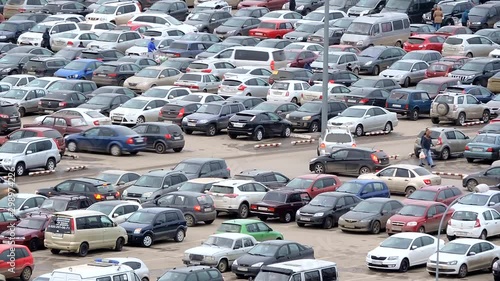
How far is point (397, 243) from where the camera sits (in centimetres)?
4453

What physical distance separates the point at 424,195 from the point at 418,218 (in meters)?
2.99

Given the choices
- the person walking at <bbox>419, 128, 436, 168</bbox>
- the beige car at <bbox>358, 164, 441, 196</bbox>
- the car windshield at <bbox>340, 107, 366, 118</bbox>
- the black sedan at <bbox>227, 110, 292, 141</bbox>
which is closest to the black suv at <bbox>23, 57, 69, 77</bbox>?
the black sedan at <bbox>227, 110, 292, 141</bbox>

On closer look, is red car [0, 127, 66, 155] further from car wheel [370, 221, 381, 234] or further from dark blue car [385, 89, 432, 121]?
dark blue car [385, 89, 432, 121]

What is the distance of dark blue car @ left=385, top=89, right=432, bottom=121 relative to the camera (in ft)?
223

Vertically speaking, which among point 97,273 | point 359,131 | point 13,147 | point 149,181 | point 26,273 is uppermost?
point 97,273

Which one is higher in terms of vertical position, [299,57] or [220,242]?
[220,242]

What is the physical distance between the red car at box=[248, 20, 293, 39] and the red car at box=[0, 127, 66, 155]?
2786 centimetres

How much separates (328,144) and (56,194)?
13.0 meters

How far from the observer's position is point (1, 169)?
5525 cm

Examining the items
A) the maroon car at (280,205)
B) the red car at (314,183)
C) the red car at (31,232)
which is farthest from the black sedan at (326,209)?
the red car at (31,232)

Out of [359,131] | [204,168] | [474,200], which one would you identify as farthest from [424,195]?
[359,131]

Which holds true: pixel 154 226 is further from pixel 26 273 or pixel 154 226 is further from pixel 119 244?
pixel 26 273

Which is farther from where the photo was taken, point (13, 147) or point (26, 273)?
point (13, 147)

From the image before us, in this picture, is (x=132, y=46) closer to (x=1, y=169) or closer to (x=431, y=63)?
(x=431, y=63)
